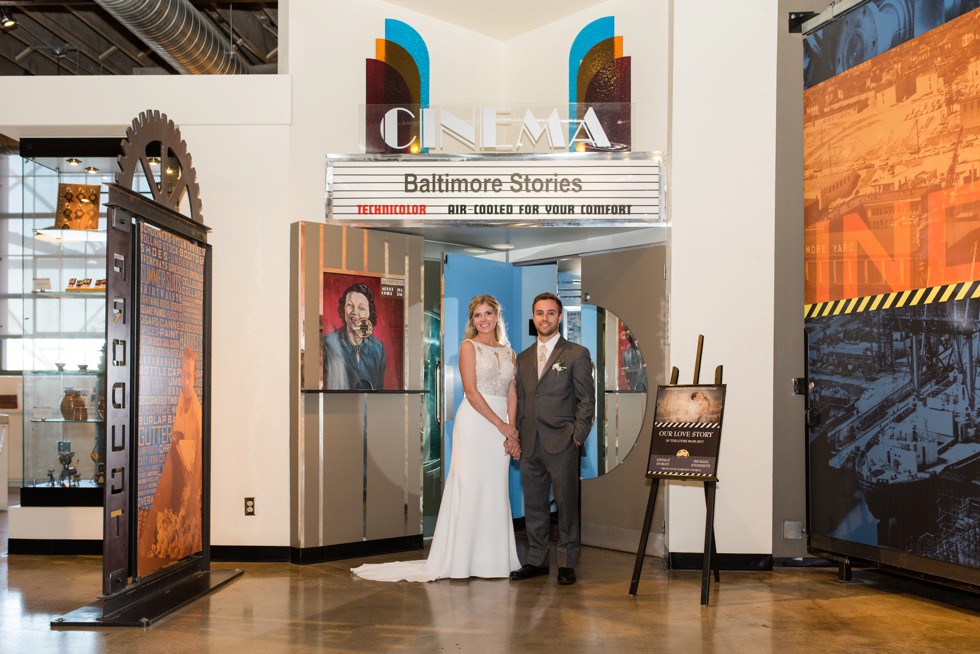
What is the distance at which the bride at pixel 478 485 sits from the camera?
5793 millimetres

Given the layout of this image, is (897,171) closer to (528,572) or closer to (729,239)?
(729,239)

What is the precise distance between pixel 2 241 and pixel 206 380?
839 cm

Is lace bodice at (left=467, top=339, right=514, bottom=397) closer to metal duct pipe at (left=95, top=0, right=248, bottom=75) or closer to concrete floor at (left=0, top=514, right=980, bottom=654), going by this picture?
concrete floor at (left=0, top=514, right=980, bottom=654)

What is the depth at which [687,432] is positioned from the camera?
216 inches

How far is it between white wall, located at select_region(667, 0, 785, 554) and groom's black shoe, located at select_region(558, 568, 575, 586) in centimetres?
89

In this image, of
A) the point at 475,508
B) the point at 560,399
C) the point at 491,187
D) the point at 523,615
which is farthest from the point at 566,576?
the point at 491,187

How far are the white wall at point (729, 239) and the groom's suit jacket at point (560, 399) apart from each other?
2.99 feet

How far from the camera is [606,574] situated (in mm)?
6051

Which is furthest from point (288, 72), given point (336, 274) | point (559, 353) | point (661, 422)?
point (661, 422)

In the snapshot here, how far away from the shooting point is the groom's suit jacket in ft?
18.9

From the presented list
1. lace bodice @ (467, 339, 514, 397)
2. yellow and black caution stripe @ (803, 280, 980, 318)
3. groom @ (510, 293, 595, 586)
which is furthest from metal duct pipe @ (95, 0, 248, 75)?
yellow and black caution stripe @ (803, 280, 980, 318)

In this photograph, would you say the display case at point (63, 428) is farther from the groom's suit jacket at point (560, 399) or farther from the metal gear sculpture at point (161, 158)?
the groom's suit jacket at point (560, 399)

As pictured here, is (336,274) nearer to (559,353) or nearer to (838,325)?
(559,353)

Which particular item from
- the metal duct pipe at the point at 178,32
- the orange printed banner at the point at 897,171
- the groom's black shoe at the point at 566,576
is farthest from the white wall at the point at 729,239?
the metal duct pipe at the point at 178,32
